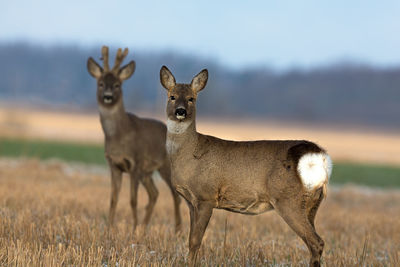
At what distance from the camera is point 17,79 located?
135m

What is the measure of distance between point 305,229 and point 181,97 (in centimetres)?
227

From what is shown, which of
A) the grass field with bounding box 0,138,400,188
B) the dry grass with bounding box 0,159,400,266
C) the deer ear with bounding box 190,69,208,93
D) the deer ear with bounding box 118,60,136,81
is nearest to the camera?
the dry grass with bounding box 0,159,400,266

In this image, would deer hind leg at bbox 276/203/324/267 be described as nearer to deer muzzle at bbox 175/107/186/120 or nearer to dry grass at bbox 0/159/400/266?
dry grass at bbox 0/159/400/266

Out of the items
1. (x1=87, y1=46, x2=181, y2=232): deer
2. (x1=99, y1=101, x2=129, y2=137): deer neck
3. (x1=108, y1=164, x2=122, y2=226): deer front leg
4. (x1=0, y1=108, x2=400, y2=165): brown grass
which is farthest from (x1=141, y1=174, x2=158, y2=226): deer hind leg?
(x1=0, y1=108, x2=400, y2=165): brown grass

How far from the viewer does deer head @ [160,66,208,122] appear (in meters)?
6.78

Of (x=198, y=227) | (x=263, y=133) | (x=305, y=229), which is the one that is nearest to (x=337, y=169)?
(x=305, y=229)

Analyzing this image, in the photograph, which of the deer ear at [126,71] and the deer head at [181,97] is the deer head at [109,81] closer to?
the deer ear at [126,71]

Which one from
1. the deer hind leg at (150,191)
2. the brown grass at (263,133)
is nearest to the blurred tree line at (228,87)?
the brown grass at (263,133)

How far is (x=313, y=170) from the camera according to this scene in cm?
634

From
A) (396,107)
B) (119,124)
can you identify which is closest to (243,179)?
(119,124)

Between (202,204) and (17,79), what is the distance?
138 m

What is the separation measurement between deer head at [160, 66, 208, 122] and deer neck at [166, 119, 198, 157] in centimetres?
8

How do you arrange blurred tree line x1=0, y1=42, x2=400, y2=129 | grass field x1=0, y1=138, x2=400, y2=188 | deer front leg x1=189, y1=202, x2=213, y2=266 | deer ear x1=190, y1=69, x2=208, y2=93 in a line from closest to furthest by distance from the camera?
1. deer front leg x1=189, y1=202, x2=213, y2=266
2. deer ear x1=190, y1=69, x2=208, y2=93
3. grass field x1=0, y1=138, x2=400, y2=188
4. blurred tree line x1=0, y1=42, x2=400, y2=129

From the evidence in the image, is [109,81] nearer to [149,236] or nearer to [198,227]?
[149,236]
